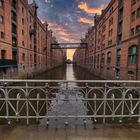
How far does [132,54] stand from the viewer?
59.3ft

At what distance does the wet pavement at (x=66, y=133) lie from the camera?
3389 mm

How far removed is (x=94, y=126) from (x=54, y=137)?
1199mm

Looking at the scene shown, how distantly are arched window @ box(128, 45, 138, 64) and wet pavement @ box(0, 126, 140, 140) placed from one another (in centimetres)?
1510

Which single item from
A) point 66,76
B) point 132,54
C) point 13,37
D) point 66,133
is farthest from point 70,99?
point 66,76

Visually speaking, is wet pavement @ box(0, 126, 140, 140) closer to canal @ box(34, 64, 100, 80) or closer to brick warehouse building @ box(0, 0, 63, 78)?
brick warehouse building @ box(0, 0, 63, 78)

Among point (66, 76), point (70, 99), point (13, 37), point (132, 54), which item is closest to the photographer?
point (70, 99)

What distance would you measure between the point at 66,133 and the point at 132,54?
56.1 feet

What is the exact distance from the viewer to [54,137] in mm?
3393

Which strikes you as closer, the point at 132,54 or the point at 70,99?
the point at 70,99

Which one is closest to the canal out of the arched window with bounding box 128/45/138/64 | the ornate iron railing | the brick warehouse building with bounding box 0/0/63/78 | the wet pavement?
the brick warehouse building with bounding box 0/0/63/78

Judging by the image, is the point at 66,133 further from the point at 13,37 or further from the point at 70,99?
the point at 13,37

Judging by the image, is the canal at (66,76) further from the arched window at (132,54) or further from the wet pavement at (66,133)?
the wet pavement at (66,133)

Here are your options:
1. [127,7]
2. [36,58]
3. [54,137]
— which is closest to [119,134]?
[54,137]

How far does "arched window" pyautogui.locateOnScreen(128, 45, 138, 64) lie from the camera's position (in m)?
17.1
